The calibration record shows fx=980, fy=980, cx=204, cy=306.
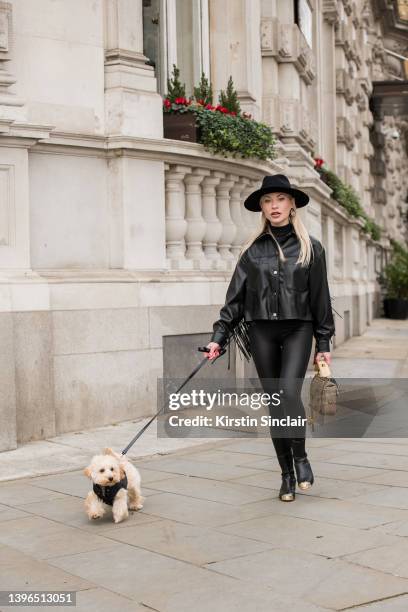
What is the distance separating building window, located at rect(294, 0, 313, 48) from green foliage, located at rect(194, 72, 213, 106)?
5.10 metres

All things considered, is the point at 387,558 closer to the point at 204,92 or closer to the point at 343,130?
the point at 204,92

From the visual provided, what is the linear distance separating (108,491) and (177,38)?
7975 mm

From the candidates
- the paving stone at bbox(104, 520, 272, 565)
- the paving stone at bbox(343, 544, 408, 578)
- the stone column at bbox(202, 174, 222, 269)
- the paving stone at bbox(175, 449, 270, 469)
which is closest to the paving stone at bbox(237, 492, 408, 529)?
the paving stone at bbox(104, 520, 272, 565)

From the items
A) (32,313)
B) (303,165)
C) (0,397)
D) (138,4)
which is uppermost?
(138,4)

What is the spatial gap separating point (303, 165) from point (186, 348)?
5657mm

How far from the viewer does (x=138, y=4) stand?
10250mm

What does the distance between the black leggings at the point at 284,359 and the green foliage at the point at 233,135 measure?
4.71 meters

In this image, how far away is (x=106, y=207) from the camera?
10.1m

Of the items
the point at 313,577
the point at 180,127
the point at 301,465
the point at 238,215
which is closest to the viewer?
the point at 313,577

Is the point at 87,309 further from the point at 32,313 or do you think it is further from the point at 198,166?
the point at 198,166

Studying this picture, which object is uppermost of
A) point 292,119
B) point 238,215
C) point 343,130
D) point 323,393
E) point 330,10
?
point 330,10

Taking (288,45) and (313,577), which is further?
(288,45)

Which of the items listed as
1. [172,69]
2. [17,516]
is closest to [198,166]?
[172,69]

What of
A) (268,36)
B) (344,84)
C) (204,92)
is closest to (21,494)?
(204,92)
